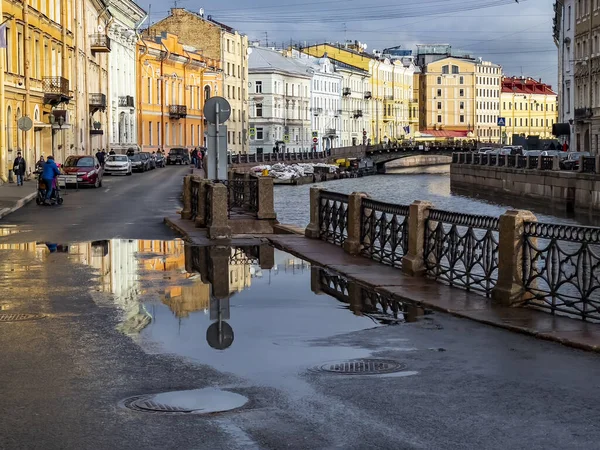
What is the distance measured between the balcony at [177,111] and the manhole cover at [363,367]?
291 ft

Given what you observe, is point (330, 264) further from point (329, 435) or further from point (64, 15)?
point (64, 15)

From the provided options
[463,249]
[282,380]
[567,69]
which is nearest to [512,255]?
[463,249]

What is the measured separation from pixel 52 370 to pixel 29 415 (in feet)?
5.25

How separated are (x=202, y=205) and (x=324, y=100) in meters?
119

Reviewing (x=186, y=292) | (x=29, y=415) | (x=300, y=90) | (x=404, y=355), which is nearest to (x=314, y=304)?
(x=186, y=292)

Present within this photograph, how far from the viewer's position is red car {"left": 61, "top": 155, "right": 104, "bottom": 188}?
156 ft

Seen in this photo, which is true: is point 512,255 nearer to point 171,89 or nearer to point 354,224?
point 354,224

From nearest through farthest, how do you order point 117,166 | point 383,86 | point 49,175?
point 49,175, point 117,166, point 383,86

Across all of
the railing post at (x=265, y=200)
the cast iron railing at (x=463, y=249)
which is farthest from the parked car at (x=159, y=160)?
the cast iron railing at (x=463, y=249)

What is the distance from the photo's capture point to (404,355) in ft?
32.7

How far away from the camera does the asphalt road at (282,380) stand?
720 cm

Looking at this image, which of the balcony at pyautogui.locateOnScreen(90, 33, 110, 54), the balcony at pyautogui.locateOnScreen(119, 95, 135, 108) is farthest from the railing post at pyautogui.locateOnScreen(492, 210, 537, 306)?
the balcony at pyautogui.locateOnScreen(119, 95, 135, 108)

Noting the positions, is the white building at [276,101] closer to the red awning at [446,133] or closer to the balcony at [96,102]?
the balcony at [96,102]

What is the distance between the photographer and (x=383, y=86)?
16812 centimetres
